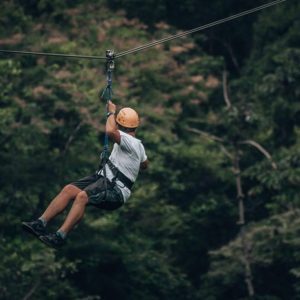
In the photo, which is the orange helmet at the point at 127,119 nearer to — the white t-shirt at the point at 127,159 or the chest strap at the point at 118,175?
the white t-shirt at the point at 127,159

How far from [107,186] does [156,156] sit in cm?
1196

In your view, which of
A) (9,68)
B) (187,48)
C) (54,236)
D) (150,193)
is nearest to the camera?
(54,236)

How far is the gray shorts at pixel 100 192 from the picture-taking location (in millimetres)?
9500

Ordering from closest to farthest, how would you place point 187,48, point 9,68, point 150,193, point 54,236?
point 54,236 → point 9,68 → point 150,193 → point 187,48

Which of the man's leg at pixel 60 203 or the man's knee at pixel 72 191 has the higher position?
the man's knee at pixel 72 191

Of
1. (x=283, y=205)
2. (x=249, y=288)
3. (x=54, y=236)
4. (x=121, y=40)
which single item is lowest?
(x=54, y=236)

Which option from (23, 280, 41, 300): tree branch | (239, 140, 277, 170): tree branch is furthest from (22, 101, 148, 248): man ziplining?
(239, 140, 277, 170): tree branch

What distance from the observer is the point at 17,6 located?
2120 cm

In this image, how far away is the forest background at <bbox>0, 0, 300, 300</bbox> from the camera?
1980 cm

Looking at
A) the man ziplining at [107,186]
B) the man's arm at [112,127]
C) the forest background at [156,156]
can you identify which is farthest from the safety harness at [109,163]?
the forest background at [156,156]

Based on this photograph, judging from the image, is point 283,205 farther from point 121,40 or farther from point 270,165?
point 121,40

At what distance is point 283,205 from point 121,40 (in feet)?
13.5

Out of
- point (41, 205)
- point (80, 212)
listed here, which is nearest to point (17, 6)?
point (41, 205)

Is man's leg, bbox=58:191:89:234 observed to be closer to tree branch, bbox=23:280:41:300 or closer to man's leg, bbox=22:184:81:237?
man's leg, bbox=22:184:81:237
